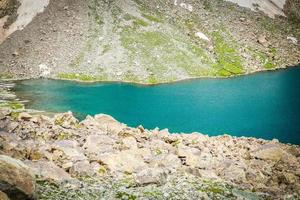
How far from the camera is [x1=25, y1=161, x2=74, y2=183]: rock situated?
111ft

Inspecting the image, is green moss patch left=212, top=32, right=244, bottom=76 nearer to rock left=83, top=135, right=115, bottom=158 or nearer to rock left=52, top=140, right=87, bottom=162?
rock left=83, top=135, right=115, bottom=158

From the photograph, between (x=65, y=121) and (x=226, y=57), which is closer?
(x=65, y=121)

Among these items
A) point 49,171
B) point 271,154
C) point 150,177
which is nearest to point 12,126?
point 49,171

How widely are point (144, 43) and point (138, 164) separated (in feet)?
391

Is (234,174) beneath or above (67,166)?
beneath

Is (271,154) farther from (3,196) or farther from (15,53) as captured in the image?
(15,53)

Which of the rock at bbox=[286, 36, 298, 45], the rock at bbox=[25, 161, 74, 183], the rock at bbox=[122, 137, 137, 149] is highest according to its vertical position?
the rock at bbox=[25, 161, 74, 183]

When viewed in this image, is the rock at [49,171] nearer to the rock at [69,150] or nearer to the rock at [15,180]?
the rock at [69,150]

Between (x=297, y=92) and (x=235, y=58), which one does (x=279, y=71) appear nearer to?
(x=235, y=58)

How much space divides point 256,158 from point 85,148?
66.8ft

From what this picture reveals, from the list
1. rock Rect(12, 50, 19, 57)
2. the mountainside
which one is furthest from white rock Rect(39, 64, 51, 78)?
rock Rect(12, 50, 19, 57)

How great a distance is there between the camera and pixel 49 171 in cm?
3494

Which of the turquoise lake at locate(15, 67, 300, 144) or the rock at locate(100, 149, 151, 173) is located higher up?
the rock at locate(100, 149, 151, 173)

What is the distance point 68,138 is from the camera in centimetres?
4897
